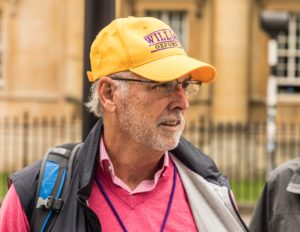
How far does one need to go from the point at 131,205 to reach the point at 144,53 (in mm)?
586

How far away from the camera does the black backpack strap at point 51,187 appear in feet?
9.44

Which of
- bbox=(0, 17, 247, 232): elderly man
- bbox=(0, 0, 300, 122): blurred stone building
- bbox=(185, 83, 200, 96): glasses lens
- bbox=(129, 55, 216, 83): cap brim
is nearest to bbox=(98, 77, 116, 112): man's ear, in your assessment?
bbox=(0, 17, 247, 232): elderly man

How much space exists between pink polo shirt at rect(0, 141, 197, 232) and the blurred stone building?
53.3 feet

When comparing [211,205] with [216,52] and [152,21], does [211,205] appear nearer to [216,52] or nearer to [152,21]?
[152,21]

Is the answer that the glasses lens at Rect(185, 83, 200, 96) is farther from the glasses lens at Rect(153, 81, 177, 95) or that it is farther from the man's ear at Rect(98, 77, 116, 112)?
the man's ear at Rect(98, 77, 116, 112)

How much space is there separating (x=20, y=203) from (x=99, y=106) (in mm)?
525

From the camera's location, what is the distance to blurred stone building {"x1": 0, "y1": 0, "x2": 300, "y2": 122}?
63.5 feet

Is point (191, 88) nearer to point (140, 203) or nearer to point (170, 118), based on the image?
point (170, 118)

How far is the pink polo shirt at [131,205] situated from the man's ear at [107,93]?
0.17 meters

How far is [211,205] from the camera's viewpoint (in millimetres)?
3117

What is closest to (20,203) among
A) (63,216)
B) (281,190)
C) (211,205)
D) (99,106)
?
Result: (63,216)

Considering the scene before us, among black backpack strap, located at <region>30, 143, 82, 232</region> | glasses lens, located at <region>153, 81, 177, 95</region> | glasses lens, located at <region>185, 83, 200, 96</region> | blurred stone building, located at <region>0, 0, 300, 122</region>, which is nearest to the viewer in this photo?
black backpack strap, located at <region>30, 143, 82, 232</region>

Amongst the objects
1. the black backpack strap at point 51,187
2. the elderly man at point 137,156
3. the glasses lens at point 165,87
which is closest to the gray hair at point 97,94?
the elderly man at point 137,156

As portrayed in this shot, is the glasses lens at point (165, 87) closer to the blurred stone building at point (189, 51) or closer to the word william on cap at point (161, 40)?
the word william on cap at point (161, 40)
